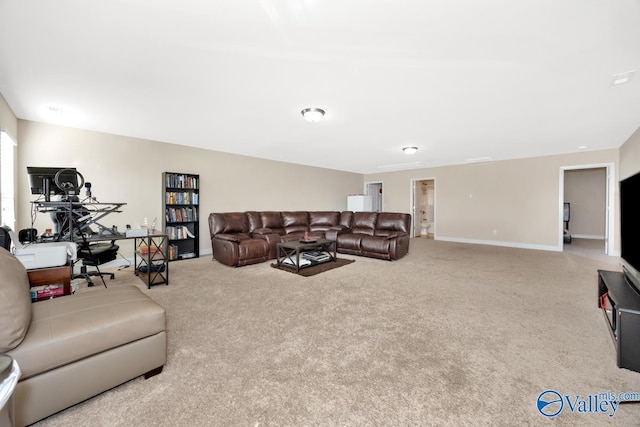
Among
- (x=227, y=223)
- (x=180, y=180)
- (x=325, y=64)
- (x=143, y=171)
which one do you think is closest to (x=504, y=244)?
(x=325, y=64)

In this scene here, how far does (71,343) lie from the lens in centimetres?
119

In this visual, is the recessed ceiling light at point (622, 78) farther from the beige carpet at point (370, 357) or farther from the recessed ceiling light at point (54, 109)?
the recessed ceiling light at point (54, 109)

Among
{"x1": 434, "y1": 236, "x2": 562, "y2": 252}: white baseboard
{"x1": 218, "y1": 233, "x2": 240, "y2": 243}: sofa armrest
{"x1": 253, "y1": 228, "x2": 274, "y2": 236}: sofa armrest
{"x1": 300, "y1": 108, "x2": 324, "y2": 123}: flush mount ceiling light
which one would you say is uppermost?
{"x1": 300, "y1": 108, "x2": 324, "y2": 123}: flush mount ceiling light

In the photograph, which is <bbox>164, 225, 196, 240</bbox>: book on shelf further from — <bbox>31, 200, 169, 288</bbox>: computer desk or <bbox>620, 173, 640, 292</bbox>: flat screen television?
<bbox>620, 173, 640, 292</bbox>: flat screen television

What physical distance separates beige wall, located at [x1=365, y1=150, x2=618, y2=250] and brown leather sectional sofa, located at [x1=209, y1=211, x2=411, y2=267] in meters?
2.92

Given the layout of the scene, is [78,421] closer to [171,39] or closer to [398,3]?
[171,39]

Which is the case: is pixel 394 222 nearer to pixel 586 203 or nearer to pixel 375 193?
pixel 375 193

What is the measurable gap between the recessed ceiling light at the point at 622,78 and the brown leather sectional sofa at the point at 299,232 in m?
3.23

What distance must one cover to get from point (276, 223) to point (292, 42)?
4.16m

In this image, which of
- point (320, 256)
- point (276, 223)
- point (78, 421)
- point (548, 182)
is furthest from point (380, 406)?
point (548, 182)

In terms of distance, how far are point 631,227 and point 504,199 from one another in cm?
491

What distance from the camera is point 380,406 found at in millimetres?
1275

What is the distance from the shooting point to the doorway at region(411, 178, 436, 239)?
8250 millimetres

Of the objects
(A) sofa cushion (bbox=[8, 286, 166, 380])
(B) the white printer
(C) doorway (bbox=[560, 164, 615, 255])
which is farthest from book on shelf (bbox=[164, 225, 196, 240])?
(C) doorway (bbox=[560, 164, 615, 255])
